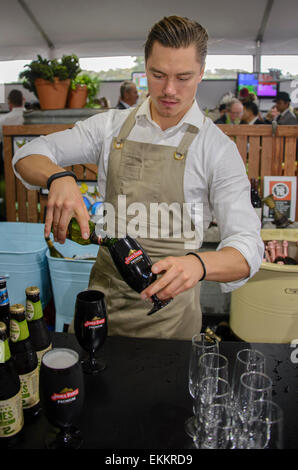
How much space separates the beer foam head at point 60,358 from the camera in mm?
904

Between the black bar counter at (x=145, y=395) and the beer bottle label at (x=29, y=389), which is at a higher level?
the beer bottle label at (x=29, y=389)

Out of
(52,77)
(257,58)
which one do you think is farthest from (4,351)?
(257,58)

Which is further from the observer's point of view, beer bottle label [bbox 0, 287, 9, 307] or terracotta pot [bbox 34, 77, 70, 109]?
terracotta pot [bbox 34, 77, 70, 109]

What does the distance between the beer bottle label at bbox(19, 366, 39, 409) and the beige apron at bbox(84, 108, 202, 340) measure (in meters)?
0.68

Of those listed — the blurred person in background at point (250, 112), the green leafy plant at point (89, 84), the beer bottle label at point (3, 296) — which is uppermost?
the blurred person in background at point (250, 112)

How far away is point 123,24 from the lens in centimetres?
805

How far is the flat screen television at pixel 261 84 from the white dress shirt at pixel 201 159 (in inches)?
321

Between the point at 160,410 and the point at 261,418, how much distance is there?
0.86 feet

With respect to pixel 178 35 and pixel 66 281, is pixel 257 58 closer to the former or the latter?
pixel 66 281

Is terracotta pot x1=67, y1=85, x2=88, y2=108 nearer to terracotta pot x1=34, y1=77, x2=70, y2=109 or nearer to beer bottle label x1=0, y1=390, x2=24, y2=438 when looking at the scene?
terracotta pot x1=34, y1=77, x2=70, y2=109

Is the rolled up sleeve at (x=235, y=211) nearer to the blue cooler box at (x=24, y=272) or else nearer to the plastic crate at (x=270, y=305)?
the plastic crate at (x=270, y=305)

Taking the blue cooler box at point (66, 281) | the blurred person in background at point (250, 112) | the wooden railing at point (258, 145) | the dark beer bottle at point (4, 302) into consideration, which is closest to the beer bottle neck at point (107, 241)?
the dark beer bottle at point (4, 302)

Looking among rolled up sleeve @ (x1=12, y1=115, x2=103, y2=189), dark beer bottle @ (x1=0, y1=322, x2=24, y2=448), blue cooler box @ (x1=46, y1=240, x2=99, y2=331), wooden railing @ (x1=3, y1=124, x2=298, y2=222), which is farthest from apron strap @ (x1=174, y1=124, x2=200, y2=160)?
wooden railing @ (x1=3, y1=124, x2=298, y2=222)

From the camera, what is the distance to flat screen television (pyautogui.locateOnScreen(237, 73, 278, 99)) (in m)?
9.06
